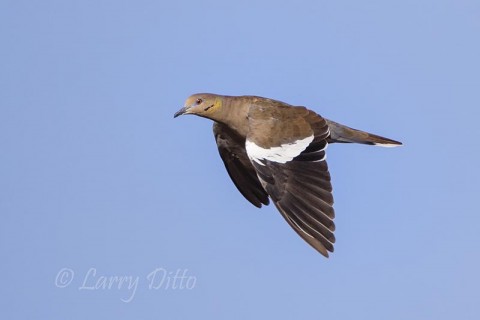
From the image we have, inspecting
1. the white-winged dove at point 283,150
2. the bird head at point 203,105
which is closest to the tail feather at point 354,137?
the white-winged dove at point 283,150

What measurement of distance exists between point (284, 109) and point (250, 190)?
64.4 inches

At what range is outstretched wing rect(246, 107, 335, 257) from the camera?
1350cm

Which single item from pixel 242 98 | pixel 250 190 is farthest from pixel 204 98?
pixel 250 190

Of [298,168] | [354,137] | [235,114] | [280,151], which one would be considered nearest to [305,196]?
[298,168]

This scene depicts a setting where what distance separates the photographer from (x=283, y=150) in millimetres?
14500

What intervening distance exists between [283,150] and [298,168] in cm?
44

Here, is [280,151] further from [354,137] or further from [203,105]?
[354,137]

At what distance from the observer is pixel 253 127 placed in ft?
49.4

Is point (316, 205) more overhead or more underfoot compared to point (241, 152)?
more underfoot

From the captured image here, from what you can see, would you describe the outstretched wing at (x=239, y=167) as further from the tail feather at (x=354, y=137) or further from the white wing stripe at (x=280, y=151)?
the white wing stripe at (x=280, y=151)

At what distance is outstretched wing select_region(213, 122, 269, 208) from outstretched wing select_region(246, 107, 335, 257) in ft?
3.50

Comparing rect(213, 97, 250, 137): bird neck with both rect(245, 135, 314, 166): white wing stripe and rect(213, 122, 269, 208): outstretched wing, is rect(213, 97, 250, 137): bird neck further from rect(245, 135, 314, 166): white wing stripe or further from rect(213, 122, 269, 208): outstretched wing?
rect(245, 135, 314, 166): white wing stripe

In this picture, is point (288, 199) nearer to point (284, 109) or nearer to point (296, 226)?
point (296, 226)

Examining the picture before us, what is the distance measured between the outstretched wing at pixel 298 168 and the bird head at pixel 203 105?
630mm
